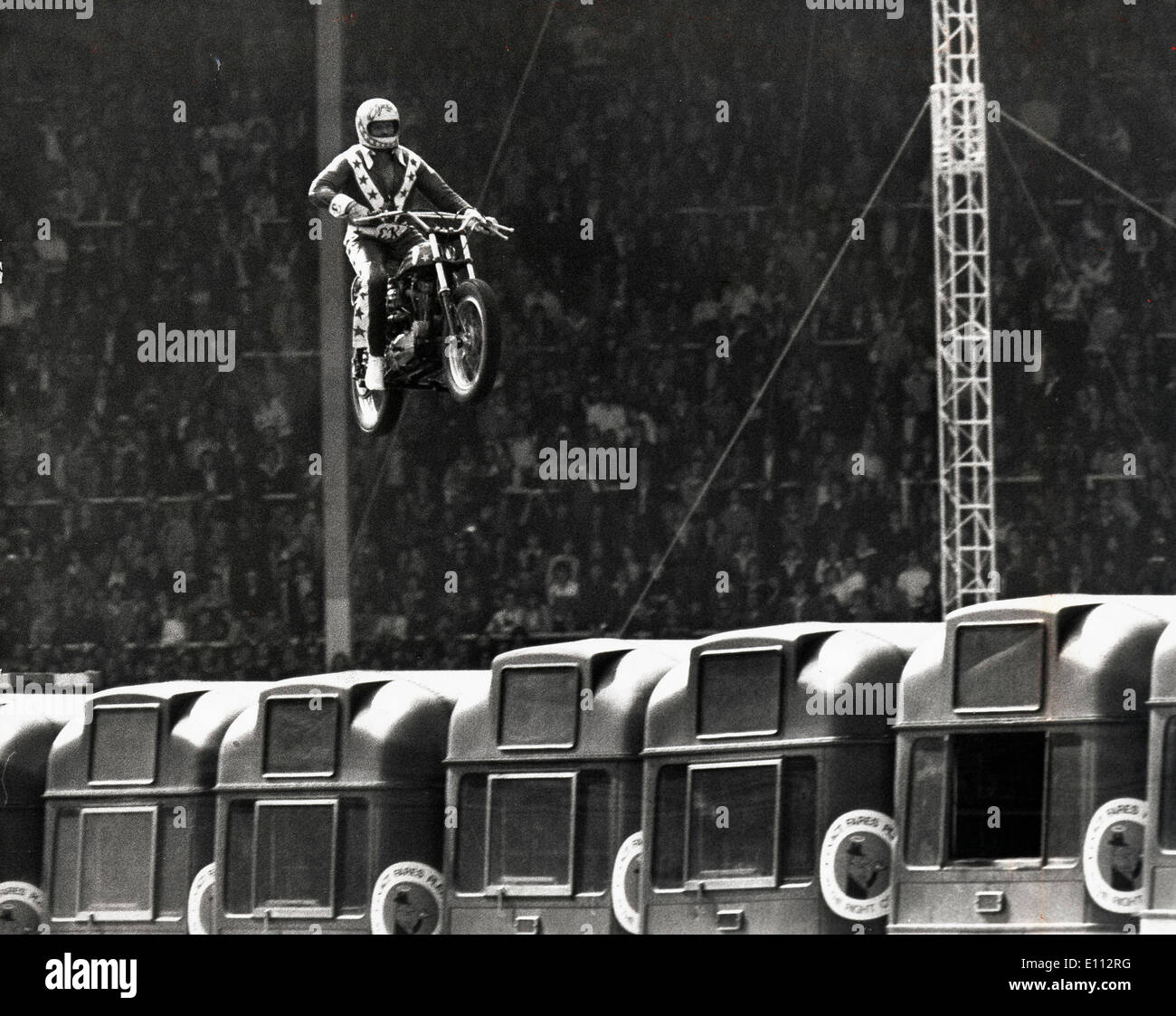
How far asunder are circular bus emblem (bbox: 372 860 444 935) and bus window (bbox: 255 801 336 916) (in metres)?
0.23

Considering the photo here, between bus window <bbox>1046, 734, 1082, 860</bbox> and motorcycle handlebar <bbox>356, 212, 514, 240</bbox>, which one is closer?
bus window <bbox>1046, 734, 1082, 860</bbox>

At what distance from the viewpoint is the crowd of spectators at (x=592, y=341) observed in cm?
1359

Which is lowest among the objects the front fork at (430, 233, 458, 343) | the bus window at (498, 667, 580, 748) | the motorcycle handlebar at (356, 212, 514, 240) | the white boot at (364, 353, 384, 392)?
the bus window at (498, 667, 580, 748)

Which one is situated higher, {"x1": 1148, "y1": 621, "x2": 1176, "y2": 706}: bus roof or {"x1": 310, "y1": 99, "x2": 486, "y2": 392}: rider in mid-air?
{"x1": 310, "y1": 99, "x2": 486, "y2": 392}: rider in mid-air

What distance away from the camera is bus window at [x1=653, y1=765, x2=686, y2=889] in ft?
31.6

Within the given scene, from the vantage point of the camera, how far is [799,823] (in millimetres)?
9312

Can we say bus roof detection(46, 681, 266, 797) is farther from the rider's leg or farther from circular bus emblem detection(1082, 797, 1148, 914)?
circular bus emblem detection(1082, 797, 1148, 914)

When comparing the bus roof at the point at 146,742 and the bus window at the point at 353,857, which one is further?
the bus roof at the point at 146,742

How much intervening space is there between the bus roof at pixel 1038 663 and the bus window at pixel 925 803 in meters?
0.12

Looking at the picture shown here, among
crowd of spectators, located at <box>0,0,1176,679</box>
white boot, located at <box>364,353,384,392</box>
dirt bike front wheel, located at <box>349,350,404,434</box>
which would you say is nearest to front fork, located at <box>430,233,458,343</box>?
white boot, located at <box>364,353,384,392</box>

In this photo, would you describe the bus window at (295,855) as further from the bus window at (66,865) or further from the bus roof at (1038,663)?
the bus roof at (1038,663)

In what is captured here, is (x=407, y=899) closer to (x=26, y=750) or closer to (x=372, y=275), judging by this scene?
(x=26, y=750)

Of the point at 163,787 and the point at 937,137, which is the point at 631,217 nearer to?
the point at 937,137

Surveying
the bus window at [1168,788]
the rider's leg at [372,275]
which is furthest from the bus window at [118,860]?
the bus window at [1168,788]
